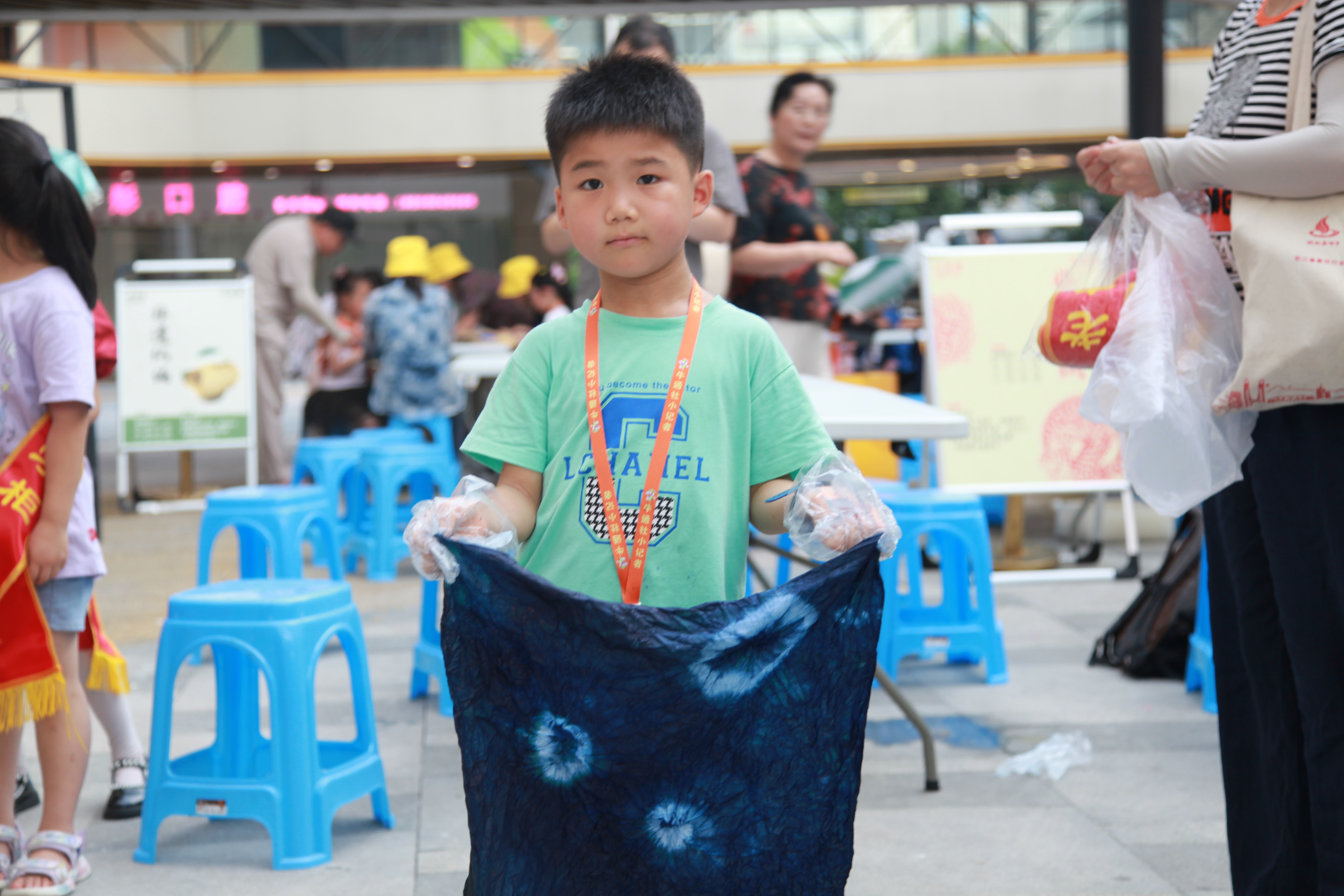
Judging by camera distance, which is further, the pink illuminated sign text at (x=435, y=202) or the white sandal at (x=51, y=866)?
the pink illuminated sign text at (x=435, y=202)

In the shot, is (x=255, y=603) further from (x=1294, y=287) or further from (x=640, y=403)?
(x=1294, y=287)

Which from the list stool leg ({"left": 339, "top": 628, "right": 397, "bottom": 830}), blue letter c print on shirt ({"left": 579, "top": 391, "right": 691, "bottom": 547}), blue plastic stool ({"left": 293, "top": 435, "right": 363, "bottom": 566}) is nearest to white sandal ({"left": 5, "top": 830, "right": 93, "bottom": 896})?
stool leg ({"left": 339, "top": 628, "right": 397, "bottom": 830})

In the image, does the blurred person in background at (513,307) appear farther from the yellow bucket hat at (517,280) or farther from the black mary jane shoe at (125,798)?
the black mary jane shoe at (125,798)

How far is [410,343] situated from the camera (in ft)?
24.4

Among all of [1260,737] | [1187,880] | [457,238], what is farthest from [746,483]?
[457,238]

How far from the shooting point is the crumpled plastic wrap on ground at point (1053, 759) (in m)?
3.29

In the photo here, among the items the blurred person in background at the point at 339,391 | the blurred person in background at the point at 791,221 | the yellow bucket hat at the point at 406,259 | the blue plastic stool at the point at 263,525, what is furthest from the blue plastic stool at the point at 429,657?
the blurred person in background at the point at 339,391

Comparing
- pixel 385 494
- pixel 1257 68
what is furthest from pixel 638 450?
pixel 385 494

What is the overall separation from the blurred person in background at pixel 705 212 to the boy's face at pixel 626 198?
161 centimetres

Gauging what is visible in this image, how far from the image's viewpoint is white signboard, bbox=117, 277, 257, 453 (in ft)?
27.5

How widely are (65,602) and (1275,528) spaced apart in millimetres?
2345

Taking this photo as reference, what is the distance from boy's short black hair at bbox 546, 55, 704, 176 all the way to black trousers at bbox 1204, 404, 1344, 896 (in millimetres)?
1116

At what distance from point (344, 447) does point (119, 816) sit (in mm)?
3411

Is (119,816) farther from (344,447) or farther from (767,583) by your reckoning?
(344,447)
